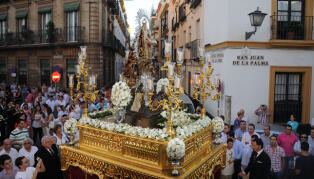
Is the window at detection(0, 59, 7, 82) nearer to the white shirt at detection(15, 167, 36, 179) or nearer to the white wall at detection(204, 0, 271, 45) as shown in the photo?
the white wall at detection(204, 0, 271, 45)

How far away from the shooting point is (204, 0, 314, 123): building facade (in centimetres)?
1093

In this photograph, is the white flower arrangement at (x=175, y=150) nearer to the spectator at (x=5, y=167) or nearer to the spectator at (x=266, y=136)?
the spectator at (x=5, y=167)

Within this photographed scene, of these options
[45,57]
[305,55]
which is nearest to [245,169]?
[305,55]

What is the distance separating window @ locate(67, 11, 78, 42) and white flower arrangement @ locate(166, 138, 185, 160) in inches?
682

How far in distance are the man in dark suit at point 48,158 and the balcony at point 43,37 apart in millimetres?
14943

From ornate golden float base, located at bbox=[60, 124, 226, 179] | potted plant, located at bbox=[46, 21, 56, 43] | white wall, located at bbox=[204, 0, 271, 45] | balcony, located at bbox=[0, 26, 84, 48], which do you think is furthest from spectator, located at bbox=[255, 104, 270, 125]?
potted plant, located at bbox=[46, 21, 56, 43]

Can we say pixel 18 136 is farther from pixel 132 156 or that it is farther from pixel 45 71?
pixel 45 71

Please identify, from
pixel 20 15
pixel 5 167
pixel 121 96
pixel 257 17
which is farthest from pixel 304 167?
pixel 20 15

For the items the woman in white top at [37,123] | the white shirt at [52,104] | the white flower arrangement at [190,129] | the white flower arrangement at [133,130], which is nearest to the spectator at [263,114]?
the white flower arrangement at [190,129]

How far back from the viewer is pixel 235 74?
11.1 metres

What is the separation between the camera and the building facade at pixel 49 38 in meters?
19.6

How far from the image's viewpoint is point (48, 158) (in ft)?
18.0

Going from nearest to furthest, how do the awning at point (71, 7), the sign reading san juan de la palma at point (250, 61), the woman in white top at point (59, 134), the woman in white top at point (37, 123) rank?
the woman in white top at point (59, 134), the woman in white top at point (37, 123), the sign reading san juan de la palma at point (250, 61), the awning at point (71, 7)

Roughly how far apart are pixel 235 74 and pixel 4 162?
29.2 feet
